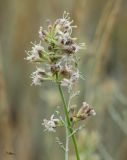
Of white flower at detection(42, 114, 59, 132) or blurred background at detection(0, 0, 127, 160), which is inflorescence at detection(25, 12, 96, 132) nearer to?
white flower at detection(42, 114, 59, 132)

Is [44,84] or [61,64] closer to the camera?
[61,64]

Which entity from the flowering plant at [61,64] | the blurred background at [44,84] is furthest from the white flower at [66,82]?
the blurred background at [44,84]

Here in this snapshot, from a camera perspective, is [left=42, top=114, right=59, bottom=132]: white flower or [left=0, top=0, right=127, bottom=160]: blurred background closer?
[left=42, top=114, right=59, bottom=132]: white flower

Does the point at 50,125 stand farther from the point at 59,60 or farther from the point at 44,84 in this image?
the point at 44,84

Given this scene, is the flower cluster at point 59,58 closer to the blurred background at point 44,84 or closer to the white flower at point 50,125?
the white flower at point 50,125

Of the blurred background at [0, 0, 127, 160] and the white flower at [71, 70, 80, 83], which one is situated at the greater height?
the blurred background at [0, 0, 127, 160]

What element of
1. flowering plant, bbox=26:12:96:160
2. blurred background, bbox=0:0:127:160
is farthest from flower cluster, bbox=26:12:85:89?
blurred background, bbox=0:0:127:160


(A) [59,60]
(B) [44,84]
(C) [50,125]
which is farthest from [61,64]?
(B) [44,84]

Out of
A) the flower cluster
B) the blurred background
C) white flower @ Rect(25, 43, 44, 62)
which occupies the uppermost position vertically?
the blurred background

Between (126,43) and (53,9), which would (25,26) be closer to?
(53,9)

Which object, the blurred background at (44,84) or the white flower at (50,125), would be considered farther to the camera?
the blurred background at (44,84)

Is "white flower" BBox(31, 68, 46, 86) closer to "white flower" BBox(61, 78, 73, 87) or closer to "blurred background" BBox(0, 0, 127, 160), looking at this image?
"white flower" BBox(61, 78, 73, 87)
